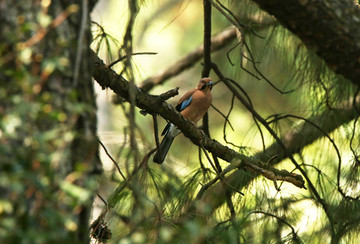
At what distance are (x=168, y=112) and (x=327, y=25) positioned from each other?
114 cm

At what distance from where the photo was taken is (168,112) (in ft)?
10.9

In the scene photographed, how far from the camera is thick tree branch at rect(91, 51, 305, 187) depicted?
3.15m

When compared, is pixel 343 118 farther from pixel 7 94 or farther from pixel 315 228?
pixel 7 94

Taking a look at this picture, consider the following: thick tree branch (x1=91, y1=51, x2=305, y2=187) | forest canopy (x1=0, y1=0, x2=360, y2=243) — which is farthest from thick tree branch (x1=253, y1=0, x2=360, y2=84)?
thick tree branch (x1=91, y1=51, x2=305, y2=187)

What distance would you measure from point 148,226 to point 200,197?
0.61 metres

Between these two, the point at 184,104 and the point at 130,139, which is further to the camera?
the point at 184,104

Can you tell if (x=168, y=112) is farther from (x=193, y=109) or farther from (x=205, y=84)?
(x=193, y=109)

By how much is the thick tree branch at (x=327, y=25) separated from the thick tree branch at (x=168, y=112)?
890mm

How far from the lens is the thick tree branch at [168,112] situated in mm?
3152

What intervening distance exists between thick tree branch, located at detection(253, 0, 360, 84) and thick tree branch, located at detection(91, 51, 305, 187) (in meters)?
0.89

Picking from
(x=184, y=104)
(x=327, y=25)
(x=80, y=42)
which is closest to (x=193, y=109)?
(x=184, y=104)

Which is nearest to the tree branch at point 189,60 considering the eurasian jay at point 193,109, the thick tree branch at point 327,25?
the eurasian jay at point 193,109

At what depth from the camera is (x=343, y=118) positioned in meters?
4.28

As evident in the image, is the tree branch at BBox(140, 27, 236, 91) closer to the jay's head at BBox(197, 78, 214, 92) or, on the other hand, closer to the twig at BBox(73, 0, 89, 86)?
the jay's head at BBox(197, 78, 214, 92)
